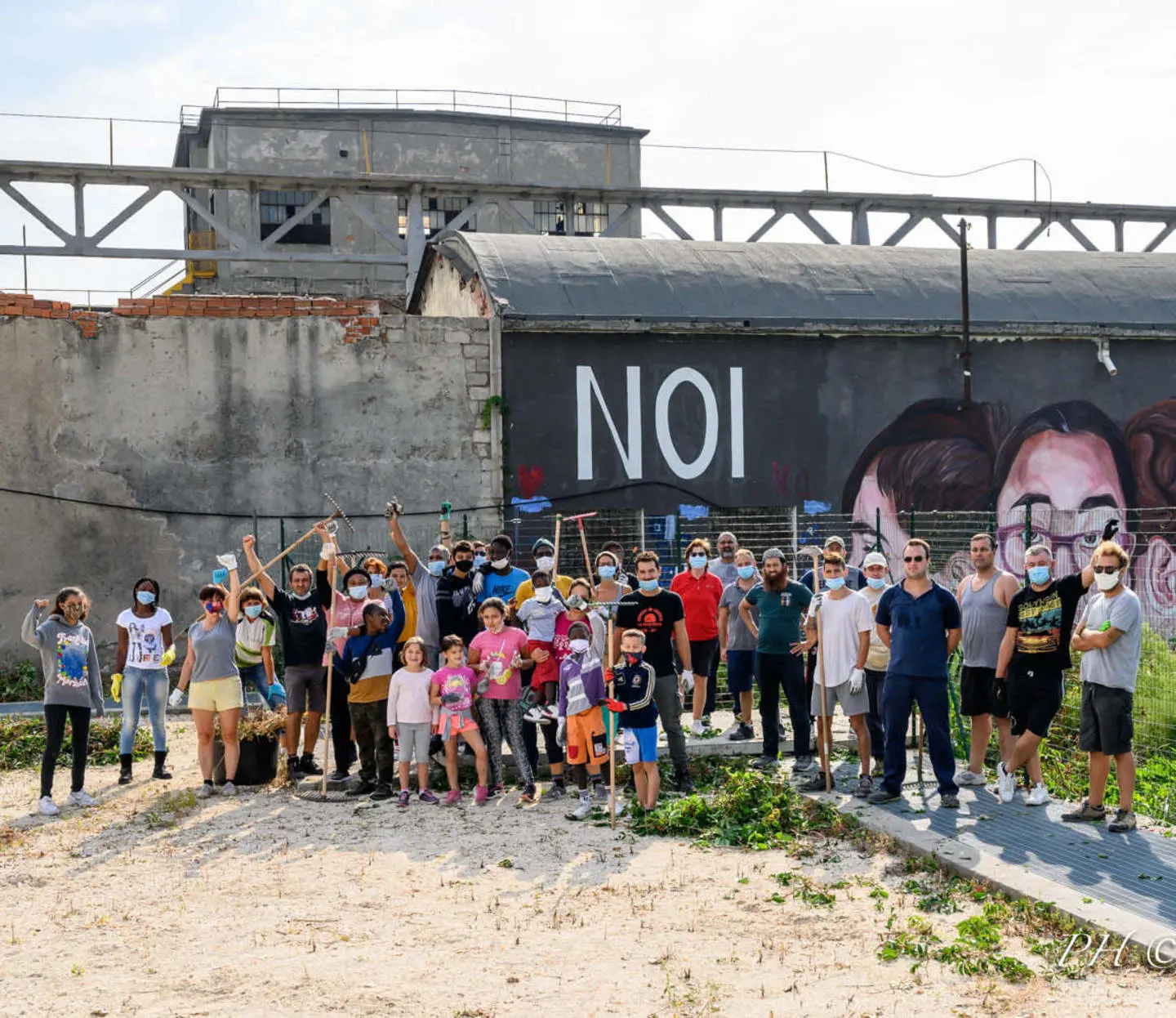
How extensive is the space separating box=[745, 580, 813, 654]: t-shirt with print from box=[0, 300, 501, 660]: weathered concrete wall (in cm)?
778

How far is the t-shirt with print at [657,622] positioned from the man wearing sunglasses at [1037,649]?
2601 mm

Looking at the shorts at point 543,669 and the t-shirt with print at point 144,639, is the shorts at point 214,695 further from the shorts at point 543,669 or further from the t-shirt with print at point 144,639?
the shorts at point 543,669

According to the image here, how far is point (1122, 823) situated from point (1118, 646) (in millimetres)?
1226

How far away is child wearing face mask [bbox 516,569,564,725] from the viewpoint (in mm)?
11688

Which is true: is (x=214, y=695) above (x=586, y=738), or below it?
above

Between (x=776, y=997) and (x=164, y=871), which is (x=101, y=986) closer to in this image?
(x=164, y=871)

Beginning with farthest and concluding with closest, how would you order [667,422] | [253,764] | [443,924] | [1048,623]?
[667,422]
[253,764]
[1048,623]
[443,924]

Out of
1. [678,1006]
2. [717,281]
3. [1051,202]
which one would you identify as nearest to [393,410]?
[717,281]

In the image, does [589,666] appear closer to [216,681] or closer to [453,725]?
[453,725]

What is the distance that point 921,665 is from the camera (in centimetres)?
1043

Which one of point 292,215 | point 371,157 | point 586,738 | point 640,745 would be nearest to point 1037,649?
point 640,745

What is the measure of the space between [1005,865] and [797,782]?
2822mm

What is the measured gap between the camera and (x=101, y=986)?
7211 mm

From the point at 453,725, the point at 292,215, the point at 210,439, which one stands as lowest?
the point at 453,725
